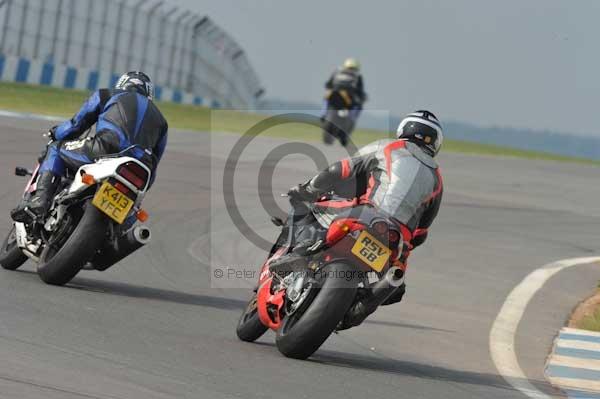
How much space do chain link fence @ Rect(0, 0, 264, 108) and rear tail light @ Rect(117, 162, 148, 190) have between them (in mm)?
23808

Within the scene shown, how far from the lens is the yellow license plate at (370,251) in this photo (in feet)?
23.2

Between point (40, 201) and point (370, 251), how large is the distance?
2775mm

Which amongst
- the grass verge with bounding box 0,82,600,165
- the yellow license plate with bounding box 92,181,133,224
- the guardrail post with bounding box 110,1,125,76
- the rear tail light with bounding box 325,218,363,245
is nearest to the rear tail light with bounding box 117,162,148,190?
the yellow license plate with bounding box 92,181,133,224

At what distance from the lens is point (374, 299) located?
23.9ft

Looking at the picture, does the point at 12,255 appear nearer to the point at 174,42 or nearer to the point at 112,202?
the point at 112,202

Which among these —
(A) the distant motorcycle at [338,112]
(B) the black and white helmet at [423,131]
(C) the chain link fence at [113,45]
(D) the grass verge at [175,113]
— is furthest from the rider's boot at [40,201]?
(C) the chain link fence at [113,45]

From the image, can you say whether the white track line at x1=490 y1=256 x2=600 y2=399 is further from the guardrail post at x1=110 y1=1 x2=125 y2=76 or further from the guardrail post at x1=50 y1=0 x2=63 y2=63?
the guardrail post at x1=110 y1=1 x2=125 y2=76

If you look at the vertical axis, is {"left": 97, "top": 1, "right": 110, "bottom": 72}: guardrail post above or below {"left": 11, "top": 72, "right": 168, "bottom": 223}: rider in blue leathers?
below

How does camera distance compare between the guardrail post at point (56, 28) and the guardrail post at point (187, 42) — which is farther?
the guardrail post at point (187, 42)

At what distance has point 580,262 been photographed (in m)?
13.9

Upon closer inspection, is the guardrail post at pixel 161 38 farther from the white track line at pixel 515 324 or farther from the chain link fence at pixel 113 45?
the white track line at pixel 515 324

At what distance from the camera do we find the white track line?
8008mm

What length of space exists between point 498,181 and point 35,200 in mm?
13870

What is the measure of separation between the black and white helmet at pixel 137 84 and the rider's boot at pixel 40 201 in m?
0.82
